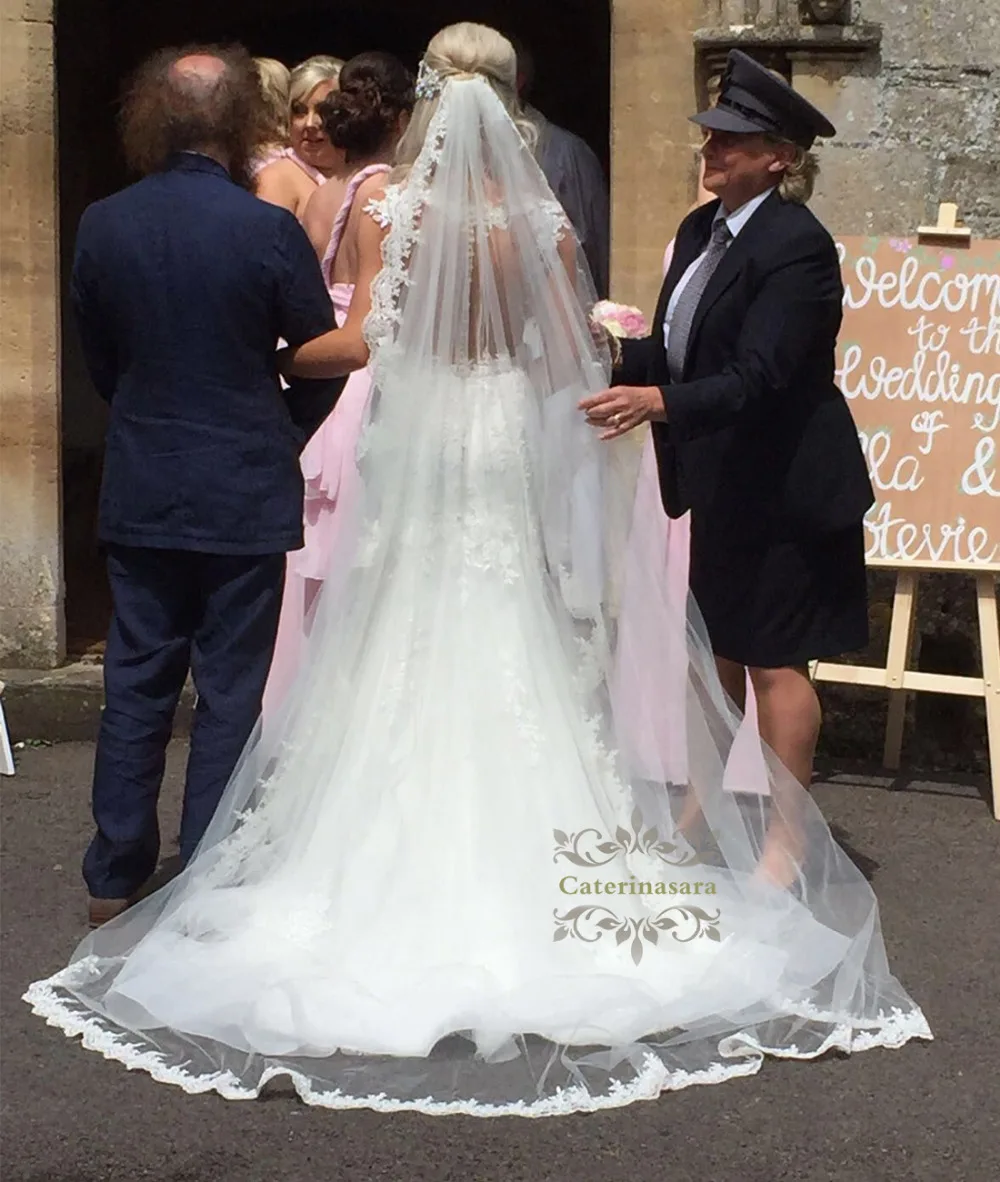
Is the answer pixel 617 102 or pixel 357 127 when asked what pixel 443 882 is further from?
pixel 617 102

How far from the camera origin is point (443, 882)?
3463mm

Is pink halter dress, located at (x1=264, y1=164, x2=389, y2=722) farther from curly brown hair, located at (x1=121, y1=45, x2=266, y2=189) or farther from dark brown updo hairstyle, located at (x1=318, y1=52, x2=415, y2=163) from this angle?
curly brown hair, located at (x1=121, y1=45, x2=266, y2=189)

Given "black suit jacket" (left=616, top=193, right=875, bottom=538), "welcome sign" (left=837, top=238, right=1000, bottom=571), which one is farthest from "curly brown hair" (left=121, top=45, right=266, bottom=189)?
"welcome sign" (left=837, top=238, right=1000, bottom=571)

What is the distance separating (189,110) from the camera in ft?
12.0

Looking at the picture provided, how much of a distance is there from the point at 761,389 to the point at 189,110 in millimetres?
1344

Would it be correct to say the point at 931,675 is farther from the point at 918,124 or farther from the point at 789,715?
the point at 918,124

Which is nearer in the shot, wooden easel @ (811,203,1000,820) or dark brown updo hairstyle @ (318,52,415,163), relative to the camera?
dark brown updo hairstyle @ (318,52,415,163)

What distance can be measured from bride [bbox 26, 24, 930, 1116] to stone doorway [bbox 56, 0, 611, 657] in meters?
4.41

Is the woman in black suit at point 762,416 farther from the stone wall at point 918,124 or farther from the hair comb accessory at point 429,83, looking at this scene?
the stone wall at point 918,124

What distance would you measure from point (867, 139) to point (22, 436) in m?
2.83

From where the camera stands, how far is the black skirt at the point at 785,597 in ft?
13.1

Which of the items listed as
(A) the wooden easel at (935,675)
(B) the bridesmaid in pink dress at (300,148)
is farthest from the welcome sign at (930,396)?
(B) the bridesmaid in pink dress at (300,148)

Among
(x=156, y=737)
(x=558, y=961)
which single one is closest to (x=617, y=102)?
(x=156, y=737)

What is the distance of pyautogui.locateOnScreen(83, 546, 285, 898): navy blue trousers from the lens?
3789mm
